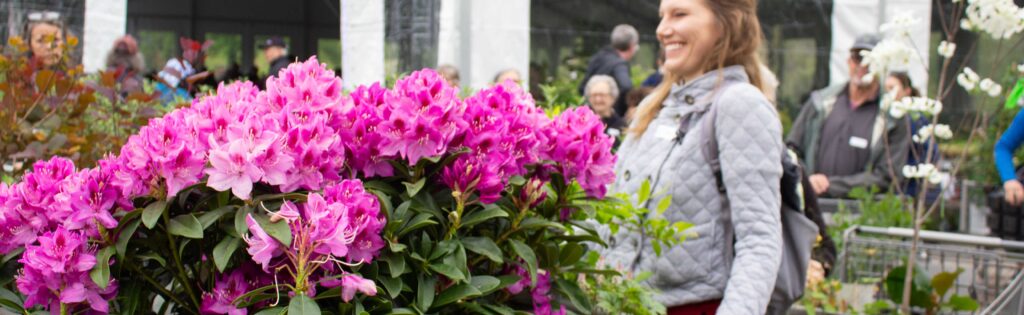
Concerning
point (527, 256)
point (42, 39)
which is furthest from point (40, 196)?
point (42, 39)

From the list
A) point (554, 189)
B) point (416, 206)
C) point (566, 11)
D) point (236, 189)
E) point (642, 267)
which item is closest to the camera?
point (236, 189)

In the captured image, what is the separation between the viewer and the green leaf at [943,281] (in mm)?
5594

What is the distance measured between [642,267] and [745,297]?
30cm

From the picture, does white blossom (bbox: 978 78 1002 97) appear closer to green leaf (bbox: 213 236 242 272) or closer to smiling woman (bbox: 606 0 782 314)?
smiling woman (bbox: 606 0 782 314)

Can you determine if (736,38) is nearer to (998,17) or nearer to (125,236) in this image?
(125,236)

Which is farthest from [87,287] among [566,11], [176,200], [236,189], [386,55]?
[566,11]

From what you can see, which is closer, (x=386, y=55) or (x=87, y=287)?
(x=87, y=287)

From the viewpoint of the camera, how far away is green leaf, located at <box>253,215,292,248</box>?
5.45ft

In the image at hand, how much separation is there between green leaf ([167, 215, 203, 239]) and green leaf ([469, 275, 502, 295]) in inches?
17.6

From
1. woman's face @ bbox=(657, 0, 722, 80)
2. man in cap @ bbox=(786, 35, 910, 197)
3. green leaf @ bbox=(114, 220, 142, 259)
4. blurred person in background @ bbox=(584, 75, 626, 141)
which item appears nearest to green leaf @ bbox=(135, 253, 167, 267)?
green leaf @ bbox=(114, 220, 142, 259)

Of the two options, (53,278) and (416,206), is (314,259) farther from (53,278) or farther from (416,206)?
(53,278)

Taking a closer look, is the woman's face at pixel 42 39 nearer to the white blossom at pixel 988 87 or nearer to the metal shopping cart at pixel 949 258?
the metal shopping cart at pixel 949 258

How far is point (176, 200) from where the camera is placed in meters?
1.82

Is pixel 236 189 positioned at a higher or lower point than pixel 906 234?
higher
